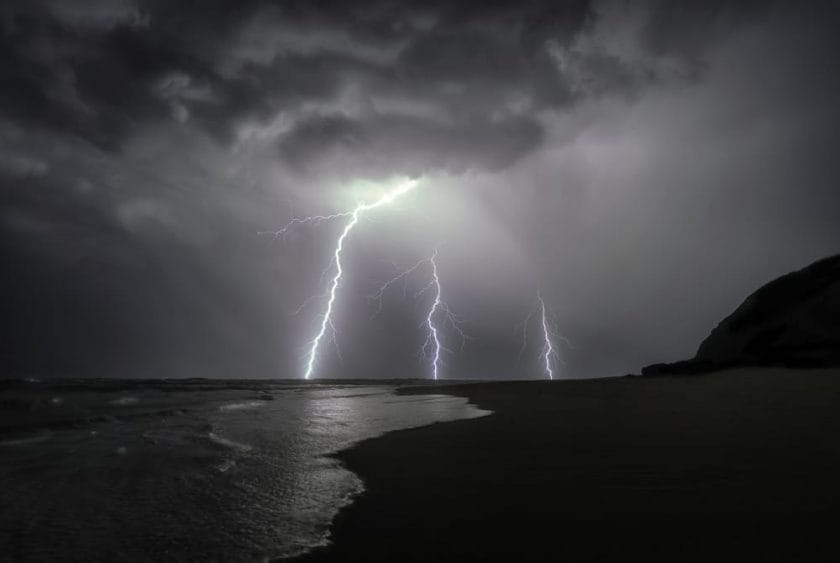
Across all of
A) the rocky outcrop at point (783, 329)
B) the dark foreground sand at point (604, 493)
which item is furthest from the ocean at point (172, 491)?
the rocky outcrop at point (783, 329)

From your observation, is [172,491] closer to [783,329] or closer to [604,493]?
[604,493]

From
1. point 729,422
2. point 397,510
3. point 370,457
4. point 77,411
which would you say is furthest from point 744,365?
point 77,411

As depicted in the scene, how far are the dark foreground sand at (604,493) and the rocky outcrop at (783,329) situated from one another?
624 centimetres

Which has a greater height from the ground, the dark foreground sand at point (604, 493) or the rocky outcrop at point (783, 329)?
the rocky outcrop at point (783, 329)

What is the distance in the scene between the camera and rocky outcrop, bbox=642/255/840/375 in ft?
29.7

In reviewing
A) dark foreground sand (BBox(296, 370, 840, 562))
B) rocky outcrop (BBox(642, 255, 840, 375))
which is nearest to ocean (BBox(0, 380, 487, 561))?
dark foreground sand (BBox(296, 370, 840, 562))

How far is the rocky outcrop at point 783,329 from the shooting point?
9051 mm

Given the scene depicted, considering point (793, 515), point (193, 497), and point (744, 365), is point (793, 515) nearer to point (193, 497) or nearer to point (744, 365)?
point (193, 497)

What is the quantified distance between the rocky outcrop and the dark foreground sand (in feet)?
20.5

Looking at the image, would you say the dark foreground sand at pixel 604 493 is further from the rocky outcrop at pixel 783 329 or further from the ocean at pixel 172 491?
the rocky outcrop at pixel 783 329

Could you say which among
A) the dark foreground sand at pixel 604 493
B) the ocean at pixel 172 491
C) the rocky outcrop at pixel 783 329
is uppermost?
the rocky outcrop at pixel 783 329

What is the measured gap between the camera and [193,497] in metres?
2.18

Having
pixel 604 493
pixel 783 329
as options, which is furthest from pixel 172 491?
pixel 783 329

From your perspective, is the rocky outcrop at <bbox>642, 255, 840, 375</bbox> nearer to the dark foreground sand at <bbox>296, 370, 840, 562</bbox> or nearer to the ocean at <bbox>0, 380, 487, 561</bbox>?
the dark foreground sand at <bbox>296, 370, 840, 562</bbox>
